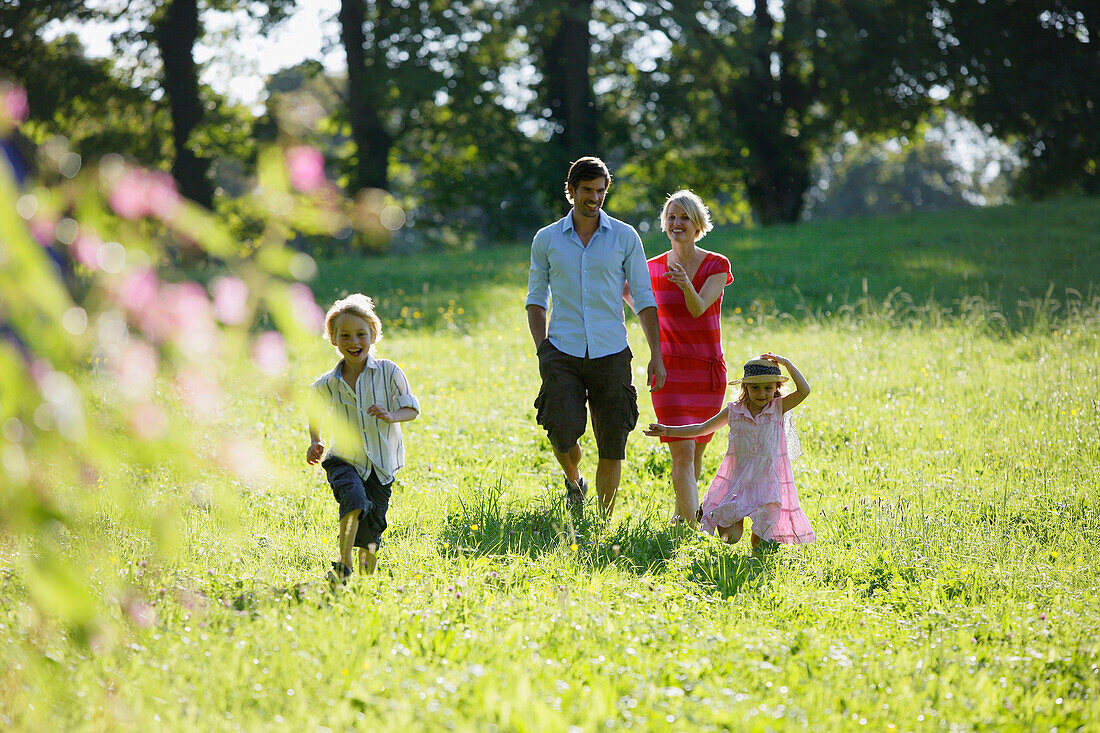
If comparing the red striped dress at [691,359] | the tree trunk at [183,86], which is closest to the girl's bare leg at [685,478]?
the red striped dress at [691,359]

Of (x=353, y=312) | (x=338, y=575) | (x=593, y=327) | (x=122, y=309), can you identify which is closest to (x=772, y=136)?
(x=593, y=327)

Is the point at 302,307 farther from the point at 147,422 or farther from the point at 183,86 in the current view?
the point at 183,86

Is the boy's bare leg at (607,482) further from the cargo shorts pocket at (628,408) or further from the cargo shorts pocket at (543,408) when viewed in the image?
the cargo shorts pocket at (543,408)

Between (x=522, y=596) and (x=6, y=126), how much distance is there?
331cm

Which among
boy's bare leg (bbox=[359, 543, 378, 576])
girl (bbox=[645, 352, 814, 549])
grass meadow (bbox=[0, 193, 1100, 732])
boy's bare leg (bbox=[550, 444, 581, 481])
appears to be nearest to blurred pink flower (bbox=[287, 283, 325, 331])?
grass meadow (bbox=[0, 193, 1100, 732])

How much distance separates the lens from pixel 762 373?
5535mm

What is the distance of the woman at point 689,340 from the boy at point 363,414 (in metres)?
1.90

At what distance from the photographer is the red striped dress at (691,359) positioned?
6086 mm

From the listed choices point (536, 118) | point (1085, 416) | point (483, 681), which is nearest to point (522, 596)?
point (483, 681)

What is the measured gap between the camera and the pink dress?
5512mm

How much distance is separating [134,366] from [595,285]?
415 cm

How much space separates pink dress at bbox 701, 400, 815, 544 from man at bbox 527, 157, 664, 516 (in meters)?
0.66

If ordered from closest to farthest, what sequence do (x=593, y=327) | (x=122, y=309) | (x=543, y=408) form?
1. (x=122, y=309)
2. (x=593, y=327)
3. (x=543, y=408)

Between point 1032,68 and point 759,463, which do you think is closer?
point 759,463
